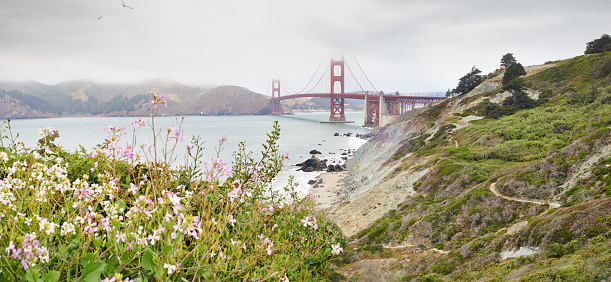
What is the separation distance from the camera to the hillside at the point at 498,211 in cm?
724

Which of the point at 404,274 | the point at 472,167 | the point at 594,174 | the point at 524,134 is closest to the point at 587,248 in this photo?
the point at 404,274

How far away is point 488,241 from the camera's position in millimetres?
9664

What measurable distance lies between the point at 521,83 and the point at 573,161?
98.7ft

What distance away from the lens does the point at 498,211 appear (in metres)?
12.2

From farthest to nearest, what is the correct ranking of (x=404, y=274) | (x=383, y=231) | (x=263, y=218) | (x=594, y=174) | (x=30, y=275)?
1. (x=383, y=231)
2. (x=594, y=174)
3. (x=404, y=274)
4. (x=263, y=218)
5. (x=30, y=275)

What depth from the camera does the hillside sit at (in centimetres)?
724

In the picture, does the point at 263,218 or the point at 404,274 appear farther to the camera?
the point at 404,274

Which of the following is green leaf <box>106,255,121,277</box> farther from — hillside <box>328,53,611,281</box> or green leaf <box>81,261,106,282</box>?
hillside <box>328,53,611,281</box>

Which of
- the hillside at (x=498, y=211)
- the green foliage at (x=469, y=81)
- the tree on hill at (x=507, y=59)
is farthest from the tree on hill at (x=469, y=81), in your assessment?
the hillside at (x=498, y=211)

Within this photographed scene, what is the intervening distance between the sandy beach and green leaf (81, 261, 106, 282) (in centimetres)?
2272

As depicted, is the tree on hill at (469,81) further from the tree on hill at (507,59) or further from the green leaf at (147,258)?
the green leaf at (147,258)

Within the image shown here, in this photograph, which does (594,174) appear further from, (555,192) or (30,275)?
(30,275)

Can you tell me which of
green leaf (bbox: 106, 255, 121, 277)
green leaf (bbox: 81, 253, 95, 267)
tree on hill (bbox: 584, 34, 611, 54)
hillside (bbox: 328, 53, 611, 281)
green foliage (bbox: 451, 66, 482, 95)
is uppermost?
tree on hill (bbox: 584, 34, 611, 54)

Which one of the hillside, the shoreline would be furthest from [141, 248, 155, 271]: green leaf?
the shoreline
